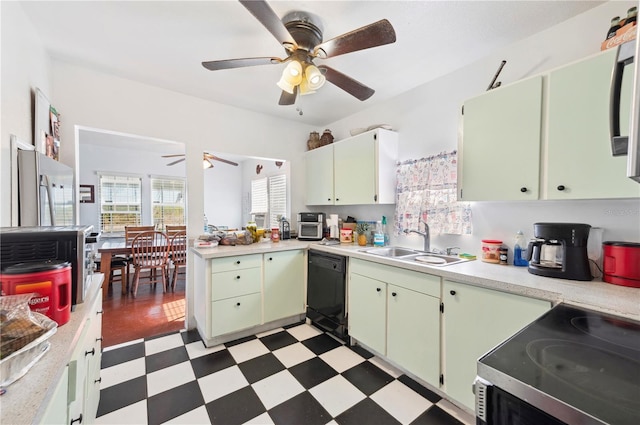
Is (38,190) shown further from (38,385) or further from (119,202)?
(119,202)

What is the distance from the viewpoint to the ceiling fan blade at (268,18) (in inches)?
44.5

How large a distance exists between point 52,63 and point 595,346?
12.2 feet

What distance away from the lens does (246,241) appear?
2801 millimetres

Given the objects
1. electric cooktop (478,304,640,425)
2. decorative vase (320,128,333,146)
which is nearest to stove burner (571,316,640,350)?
electric cooktop (478,304,640,425)

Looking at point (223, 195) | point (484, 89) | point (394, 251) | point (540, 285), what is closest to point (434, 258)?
point (394, 251)

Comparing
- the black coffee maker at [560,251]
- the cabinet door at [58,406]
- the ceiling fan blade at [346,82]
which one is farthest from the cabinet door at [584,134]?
the cabinet door at [58,406]

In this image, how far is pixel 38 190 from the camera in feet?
4.75

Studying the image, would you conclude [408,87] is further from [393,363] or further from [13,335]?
[13,335]

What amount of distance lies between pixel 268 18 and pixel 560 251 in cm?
204

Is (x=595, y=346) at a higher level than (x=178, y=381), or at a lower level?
higher

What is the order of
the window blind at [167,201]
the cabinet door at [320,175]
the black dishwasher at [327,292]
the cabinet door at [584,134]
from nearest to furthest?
the cabinet door at [584,134], the black dishwasher at [327,292], the cabinet door at [320,175], the window blind at [167,201]

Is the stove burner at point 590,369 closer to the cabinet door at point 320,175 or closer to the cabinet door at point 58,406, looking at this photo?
the cabinet door at point 58,406

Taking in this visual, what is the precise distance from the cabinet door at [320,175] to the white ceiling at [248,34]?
2.91 feet

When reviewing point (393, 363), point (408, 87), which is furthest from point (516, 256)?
Answer: point (408, 87)
